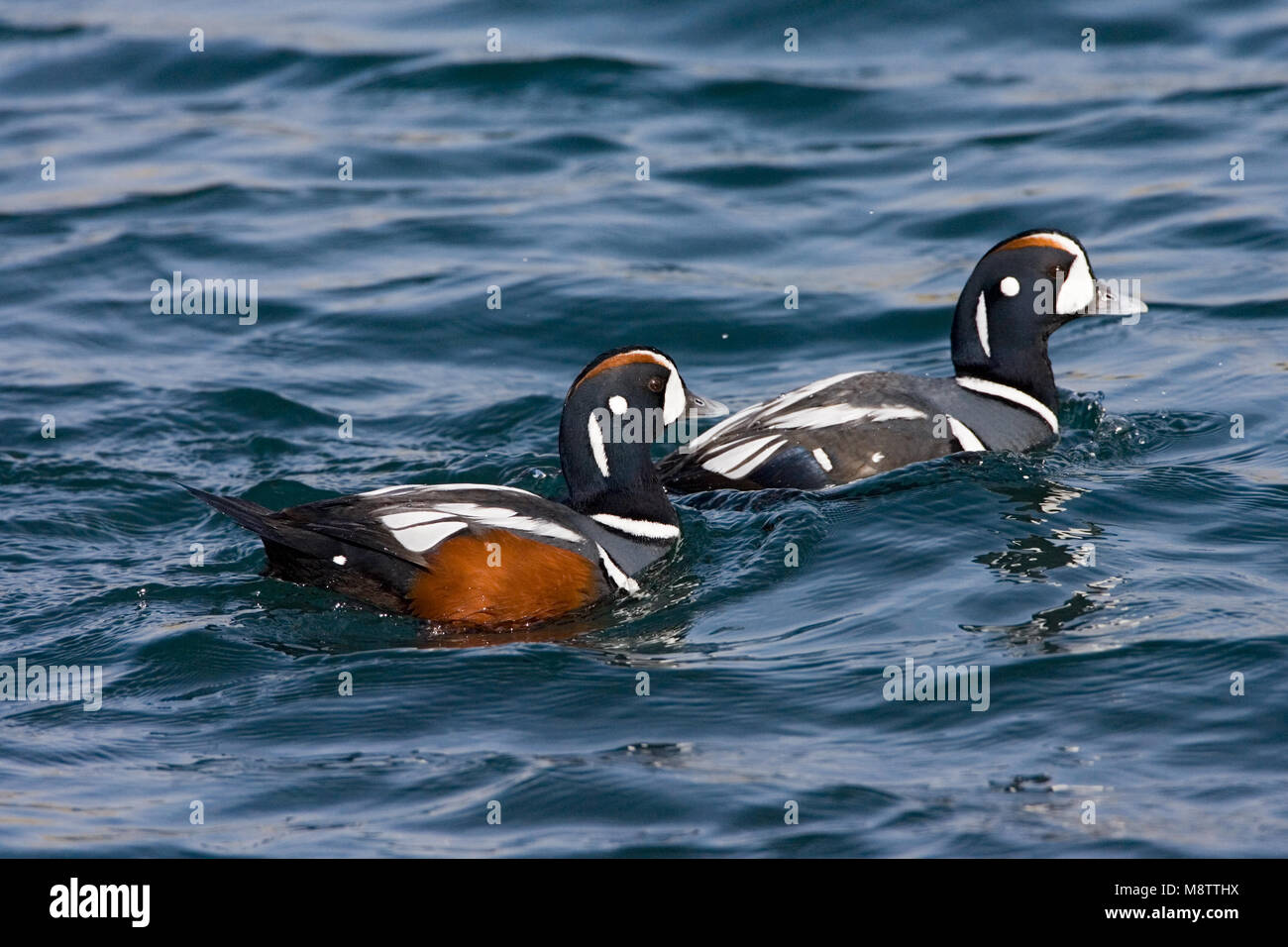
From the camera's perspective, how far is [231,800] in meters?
6.83

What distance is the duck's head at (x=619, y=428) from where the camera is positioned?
8.90 m

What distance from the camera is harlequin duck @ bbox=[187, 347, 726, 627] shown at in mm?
8211

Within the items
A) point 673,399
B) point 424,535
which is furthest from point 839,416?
point 424,535

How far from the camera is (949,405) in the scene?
10148mm

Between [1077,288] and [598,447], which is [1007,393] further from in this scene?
[598,447]

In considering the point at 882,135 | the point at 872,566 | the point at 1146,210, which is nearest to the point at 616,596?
Answer: the point at 872,566

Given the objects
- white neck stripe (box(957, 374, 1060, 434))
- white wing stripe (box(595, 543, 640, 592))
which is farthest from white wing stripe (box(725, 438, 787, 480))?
white neck stripe (box(957, 374, 1060, 434))

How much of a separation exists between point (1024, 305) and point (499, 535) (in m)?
3.87

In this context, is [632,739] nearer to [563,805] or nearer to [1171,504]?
[563,805]

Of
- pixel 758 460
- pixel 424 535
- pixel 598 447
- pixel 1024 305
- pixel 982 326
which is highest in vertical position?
pixel 1024 305

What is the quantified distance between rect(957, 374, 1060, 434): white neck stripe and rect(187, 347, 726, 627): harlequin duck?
2.31 meters

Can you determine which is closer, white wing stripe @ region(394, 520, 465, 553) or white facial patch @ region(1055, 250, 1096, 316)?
white wing stripe @ region(394, 520, 465, 553)

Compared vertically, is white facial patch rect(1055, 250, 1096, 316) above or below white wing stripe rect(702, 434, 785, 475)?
above

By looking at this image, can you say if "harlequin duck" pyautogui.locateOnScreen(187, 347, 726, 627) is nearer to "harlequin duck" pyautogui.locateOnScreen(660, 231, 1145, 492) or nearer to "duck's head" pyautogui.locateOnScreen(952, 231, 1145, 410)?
"harlequin duck" pyautogui.locateOnScreen(660, 231, 1145, 492)
